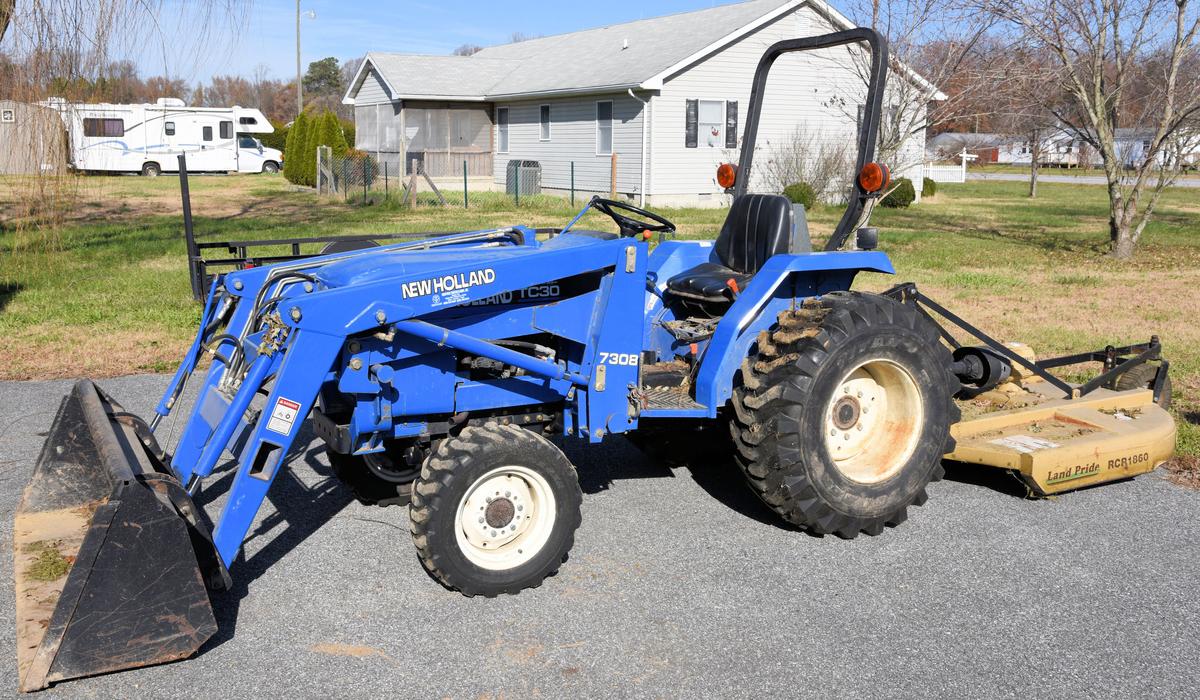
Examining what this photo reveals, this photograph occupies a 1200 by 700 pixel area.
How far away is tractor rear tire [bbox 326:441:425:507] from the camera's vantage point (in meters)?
5.15

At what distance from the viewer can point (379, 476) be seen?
16.9 feet

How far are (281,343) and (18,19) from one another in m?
3.54

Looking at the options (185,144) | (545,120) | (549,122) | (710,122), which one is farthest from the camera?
(185,144)

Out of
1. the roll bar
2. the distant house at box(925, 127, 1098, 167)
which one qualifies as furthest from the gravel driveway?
the distant house at box(925, 127, 1098, 167)

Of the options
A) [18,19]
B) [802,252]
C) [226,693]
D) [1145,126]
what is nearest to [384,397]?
[226,693]

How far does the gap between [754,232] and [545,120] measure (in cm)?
2325

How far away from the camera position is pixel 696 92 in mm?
24453

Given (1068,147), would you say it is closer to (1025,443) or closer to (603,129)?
(603,129)

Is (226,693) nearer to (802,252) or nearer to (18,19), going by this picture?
(802,252)

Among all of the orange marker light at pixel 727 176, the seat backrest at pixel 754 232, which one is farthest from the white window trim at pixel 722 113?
the seat backrest at pixel 754 232

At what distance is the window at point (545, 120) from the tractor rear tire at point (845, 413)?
23563mm

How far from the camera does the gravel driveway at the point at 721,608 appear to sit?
3.59 meters

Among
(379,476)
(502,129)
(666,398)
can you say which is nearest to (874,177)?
(666,398)

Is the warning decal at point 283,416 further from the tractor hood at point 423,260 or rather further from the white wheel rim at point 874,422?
the white wheel rim at point 874,422
